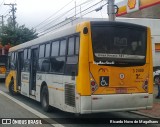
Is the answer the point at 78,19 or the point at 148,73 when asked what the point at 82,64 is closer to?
the point at 148,73

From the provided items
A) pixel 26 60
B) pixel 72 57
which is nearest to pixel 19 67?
pixel 26 60

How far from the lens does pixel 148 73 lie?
11.3 meters

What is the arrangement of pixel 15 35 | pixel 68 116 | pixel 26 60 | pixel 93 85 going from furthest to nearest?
1. pixel 15 35
2. pixel 26 60
3. pixel 68 116
4. pixel 93 85

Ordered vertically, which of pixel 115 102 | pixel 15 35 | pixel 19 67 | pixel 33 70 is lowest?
pixel 115 102

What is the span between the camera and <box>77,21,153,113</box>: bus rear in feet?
34.2

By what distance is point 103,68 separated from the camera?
10.7 meters

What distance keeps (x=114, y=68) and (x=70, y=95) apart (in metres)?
1.52

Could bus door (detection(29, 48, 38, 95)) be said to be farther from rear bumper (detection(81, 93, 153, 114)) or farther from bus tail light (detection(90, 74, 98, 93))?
rear bumper (detection(81, 93, 153, 114))

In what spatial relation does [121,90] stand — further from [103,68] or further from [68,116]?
[68,116]

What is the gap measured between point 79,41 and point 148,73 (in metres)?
2.35

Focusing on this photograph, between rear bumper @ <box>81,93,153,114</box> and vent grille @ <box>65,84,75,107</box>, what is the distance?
65 cm

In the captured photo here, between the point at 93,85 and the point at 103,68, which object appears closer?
the point at 93,85

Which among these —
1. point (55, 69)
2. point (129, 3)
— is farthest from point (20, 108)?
point (129, 3)

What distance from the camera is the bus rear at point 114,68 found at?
10.4 meters
